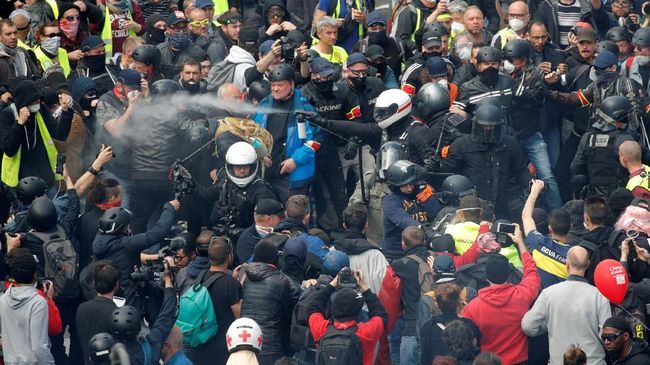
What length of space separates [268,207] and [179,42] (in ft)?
14.8

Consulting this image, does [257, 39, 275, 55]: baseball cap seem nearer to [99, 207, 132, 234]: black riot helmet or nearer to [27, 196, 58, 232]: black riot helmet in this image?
[99, 207, 132, 234]: black riot helmet

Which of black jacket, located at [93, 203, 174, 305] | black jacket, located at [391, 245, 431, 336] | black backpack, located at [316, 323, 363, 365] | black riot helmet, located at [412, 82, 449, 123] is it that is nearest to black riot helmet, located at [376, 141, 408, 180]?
black riot helmet, located at [412, 82, 449, 123]

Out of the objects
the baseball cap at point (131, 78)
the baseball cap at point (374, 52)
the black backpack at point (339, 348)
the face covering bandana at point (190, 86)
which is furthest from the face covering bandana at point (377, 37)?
the black backpack at point (339, 348)

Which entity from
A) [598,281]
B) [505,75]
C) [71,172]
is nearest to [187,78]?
[71,172]

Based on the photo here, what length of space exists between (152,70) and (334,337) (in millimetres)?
6062

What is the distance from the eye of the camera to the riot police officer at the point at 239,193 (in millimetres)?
17422

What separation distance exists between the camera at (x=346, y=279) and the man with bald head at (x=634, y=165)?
3.90m

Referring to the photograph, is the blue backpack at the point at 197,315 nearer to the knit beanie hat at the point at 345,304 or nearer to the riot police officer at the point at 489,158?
the knit beanie hat at the point at 345,304

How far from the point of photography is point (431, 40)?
65.8 feet

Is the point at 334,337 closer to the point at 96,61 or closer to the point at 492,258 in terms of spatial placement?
the point at 492,258

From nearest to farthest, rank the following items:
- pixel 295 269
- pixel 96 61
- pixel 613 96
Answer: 1. pixel 295 269
2. pixel 613 96
3. pixel 96 61

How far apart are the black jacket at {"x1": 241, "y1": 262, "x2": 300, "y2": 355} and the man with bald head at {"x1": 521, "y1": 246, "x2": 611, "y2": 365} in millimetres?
2116

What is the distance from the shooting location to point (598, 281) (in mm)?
14719

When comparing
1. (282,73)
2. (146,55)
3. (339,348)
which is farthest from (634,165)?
(146,55)
